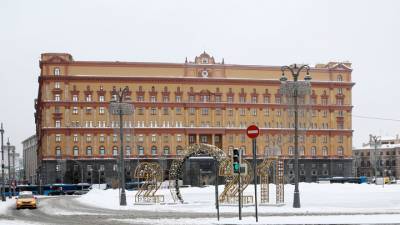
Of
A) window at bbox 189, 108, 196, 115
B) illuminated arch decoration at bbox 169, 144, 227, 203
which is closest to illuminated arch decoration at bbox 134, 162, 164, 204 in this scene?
illuminated arch decoration at bbox 169, 144, 227, 203

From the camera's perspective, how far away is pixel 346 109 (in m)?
153

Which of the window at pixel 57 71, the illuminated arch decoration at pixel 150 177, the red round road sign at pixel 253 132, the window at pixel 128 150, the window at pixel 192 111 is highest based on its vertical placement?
the window at pixel 57 71

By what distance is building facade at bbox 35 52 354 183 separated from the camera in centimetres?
13988

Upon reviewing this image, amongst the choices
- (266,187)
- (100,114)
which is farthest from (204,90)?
(266,187)

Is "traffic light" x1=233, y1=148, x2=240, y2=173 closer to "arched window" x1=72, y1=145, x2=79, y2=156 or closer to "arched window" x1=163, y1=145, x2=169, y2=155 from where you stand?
"arched window" x1=72, y1=145, x2=79, y2=156

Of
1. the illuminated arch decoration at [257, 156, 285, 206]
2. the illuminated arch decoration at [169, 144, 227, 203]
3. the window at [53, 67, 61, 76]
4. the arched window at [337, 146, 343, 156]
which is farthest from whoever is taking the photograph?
the arched window at [337, 146, 343, 156]

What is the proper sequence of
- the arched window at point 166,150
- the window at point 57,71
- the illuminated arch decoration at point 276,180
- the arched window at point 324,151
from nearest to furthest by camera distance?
the illuminated arch decoration at point 276,180, the window at point 57,71, the arched window at point 166,150, the arched window at point 324,151

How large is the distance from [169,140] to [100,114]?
50.6ft

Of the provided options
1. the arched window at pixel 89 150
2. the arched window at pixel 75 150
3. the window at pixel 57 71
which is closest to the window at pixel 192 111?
the arched window at pixel 89 150

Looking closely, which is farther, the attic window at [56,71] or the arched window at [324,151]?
the arched window at [324,151]

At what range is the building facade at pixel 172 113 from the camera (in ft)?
459

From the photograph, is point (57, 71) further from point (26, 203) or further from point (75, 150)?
point (26, 203)

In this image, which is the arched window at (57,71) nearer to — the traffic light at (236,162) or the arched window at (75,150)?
the arched window at (75,150)

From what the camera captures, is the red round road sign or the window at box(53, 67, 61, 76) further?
the window at box(53, 67, 61, 76)
